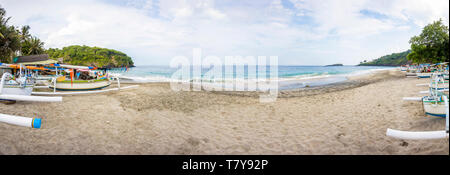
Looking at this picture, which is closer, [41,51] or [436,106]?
[436,106]

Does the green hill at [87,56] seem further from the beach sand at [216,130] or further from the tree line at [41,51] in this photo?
the beach sand at [216,130]

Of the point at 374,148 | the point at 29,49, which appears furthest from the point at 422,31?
the point at 29,49

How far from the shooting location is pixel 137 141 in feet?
13.0

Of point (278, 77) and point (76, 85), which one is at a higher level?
point (278, 77)

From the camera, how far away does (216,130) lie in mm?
4805

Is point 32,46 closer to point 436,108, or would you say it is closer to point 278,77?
point 278,77

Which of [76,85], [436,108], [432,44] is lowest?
[436,108]

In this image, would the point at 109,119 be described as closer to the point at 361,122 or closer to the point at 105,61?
the point at 361,122

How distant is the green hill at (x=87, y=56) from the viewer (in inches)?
2904

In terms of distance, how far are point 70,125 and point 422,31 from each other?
41672 mm

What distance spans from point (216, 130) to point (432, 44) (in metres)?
38.2

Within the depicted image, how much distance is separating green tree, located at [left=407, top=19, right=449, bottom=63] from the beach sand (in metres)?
31.1

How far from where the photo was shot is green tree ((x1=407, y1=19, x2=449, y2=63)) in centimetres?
2594

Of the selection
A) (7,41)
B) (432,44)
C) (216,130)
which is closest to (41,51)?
(7,41)
